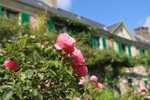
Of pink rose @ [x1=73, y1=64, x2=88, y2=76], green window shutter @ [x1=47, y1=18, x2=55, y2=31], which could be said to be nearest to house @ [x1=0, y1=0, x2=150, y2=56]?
green window shutter @ [x1=47, y1=18, x2=55, y2=31]

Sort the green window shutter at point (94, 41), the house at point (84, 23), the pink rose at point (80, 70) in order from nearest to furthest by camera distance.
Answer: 1. the pink rose at point (80, 70)
2. the house at point (84, 23)
3. the green window shutter at point (94, 41)

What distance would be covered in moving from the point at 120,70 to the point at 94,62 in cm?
364

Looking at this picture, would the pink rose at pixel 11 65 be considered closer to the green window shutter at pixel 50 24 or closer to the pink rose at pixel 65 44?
the pink rose at pixel 65 44

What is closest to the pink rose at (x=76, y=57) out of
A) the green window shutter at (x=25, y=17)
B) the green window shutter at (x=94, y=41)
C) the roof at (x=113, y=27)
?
the green window shutter at (x=25, y=17)

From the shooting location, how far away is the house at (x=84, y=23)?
2362cm

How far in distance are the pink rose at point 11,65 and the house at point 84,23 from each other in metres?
18.4

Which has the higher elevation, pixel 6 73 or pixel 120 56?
pixel 120 56

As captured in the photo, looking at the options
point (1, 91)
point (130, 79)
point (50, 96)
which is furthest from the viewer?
point (130, 79)

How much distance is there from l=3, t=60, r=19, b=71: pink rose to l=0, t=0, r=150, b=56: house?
18368 millimetres

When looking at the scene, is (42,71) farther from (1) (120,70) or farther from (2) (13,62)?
(1) (120,70)

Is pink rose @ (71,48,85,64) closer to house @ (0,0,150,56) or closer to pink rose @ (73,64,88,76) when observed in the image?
pink rose @ (73,64,88,76)

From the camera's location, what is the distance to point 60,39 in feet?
12.6

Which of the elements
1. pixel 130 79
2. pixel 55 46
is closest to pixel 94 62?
pixel 130 79

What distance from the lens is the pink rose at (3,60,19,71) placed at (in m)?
3.77
